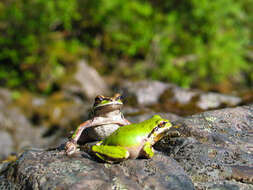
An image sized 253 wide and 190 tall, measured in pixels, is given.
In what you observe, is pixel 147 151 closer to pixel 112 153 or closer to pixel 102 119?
pixel 112 153

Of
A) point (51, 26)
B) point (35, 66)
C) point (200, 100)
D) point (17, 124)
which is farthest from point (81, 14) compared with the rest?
point (200, 100)

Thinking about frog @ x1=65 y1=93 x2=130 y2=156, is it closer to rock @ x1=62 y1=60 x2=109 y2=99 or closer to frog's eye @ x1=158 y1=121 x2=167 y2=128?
frog's eye @ x1=158 y1=121 x2=167 y2=128

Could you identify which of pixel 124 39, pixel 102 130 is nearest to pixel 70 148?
pixel 102 130

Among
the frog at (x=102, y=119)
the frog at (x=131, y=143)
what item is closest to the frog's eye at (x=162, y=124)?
the frog at (x=131, y=143)

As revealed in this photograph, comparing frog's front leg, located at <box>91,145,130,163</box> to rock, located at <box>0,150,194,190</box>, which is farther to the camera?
frog's front leg, located at <box>91,145,130,163</box>

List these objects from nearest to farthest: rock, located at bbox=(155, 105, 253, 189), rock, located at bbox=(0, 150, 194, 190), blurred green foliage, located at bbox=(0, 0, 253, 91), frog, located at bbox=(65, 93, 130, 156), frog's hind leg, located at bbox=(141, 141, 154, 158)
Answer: rock, located at bbox=(0, 150, 194, 190) < rock, located at bbox=(155, 105, 253, 189) < frog's hind leg, located at bbox=(141, 141, 154, 158) < frog, located at bbox=(65, 93, 130, 156) < blurred green foliage, located at bbox=(0, 0, 253, 91)

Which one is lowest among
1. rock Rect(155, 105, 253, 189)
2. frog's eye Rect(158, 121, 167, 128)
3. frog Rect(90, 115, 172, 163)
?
rock Rect(155, 105, 253, 189)

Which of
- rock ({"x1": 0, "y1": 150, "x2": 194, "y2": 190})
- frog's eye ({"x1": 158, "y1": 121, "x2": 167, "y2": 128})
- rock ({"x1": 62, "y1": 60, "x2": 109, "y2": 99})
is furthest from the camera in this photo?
rock ({"x1": 62, "y1": 60, "x2": 109, "y2": 99})

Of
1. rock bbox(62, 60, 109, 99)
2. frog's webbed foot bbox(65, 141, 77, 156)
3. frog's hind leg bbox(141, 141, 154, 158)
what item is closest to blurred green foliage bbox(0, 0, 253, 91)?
rock bbox(62, 60, 109, 99)
